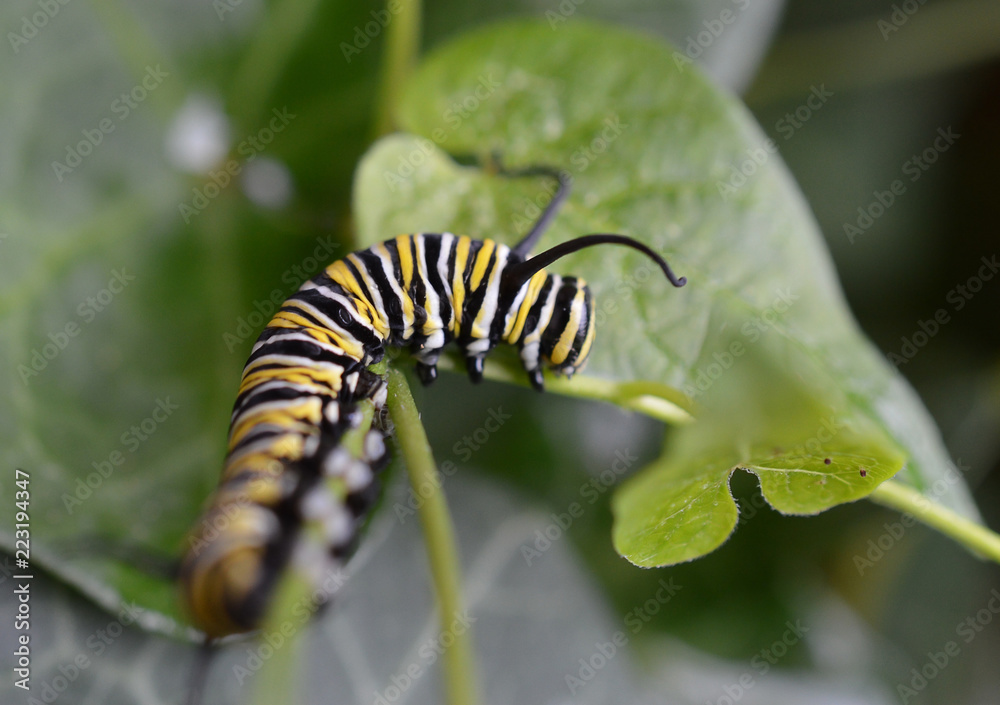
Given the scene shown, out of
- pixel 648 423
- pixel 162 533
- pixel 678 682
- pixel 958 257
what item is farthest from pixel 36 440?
pixel 958 257

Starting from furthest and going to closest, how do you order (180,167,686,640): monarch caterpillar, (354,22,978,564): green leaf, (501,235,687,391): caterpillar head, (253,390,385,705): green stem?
(501,235,687,391): caterpillar head, (354,22,978,564): green leaf, (180,167,686,640): monarch caterpillar, (253,390,385,705): green stem
